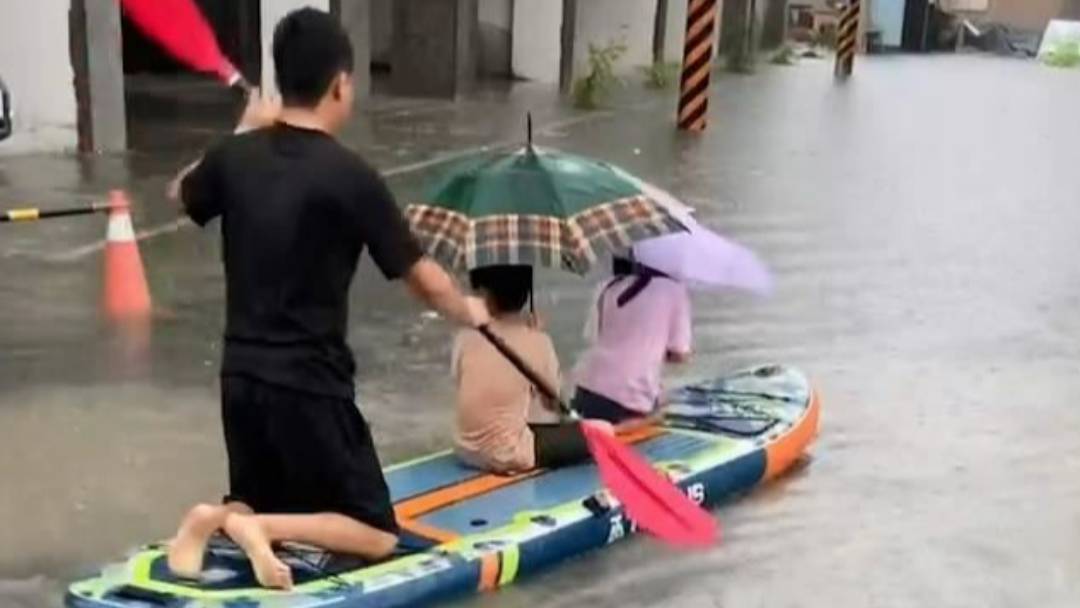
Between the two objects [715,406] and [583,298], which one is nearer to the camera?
[715,406]

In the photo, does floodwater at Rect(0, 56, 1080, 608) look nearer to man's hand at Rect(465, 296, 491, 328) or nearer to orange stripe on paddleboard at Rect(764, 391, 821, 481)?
orange stripe on paddleboard at Rect(764, 391, 821, 481)

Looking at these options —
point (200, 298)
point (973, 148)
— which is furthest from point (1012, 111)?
point (200, 298)

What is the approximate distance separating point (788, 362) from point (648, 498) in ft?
10.4

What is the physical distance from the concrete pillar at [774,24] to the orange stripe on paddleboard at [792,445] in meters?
32.8

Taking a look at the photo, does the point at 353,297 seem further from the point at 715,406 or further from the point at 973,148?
the point at 973,148

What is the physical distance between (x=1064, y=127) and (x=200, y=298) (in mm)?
16107

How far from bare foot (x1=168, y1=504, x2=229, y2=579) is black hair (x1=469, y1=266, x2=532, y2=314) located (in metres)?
1.26

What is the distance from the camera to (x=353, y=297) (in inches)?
346

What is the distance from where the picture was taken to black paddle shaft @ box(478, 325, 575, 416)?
446cm

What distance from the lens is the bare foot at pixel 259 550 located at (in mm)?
4254

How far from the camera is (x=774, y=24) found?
39062 mm

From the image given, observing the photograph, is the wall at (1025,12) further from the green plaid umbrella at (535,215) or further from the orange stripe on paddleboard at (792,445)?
the green plaid umbrella at (535,215)

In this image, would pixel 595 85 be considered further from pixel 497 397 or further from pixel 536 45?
pixel 497 397

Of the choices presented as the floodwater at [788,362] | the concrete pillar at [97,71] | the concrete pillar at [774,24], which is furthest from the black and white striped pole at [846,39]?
the concrete pillar at [97,71]
